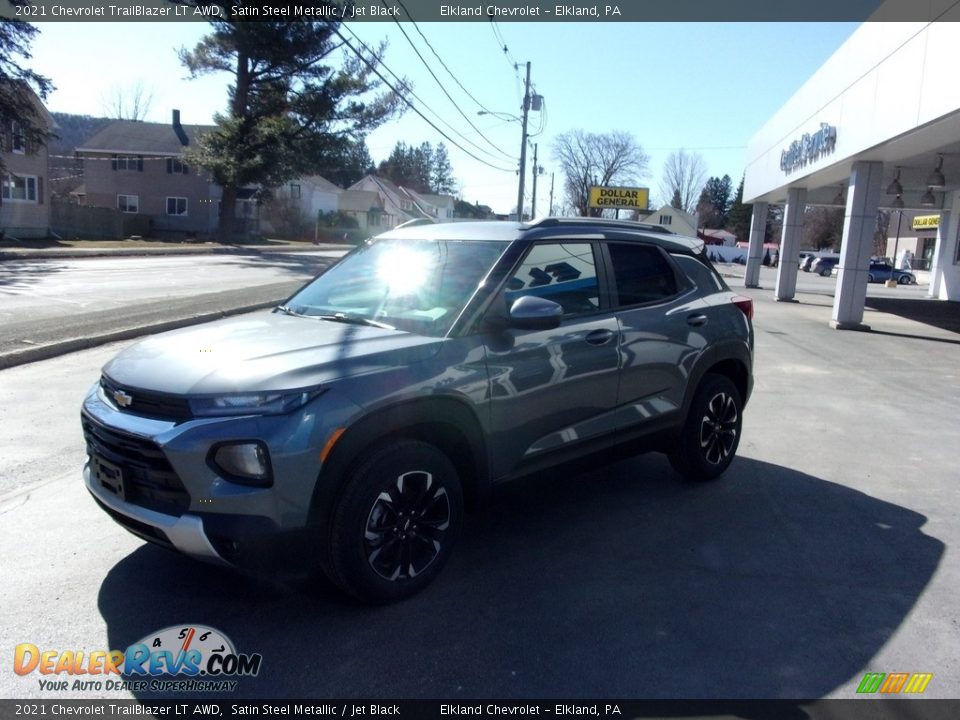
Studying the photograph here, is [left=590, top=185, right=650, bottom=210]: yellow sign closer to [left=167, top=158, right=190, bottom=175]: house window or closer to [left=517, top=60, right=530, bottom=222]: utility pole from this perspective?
[left=517, top=60, right=530, bottom=222]: utility pole

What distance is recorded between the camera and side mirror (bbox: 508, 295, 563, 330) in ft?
12.9

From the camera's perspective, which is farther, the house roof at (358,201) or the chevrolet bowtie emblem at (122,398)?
the house roof at (358,201)

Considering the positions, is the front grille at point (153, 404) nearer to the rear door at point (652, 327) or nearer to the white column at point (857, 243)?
the rear door at point (652, 327)

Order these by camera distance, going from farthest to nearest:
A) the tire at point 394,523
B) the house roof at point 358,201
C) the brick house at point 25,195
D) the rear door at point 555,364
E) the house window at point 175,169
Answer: the house roof at point 358,201, the house window at point 175,169, the brick house at point 25,195, the rear door at point 555,364, the tire at point 394,523

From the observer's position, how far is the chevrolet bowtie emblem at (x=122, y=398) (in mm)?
3498

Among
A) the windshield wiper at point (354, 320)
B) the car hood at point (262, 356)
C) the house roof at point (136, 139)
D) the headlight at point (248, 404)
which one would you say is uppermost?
the house roof at point (136, 139)

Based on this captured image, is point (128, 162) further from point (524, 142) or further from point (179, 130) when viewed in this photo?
point (524, 142)

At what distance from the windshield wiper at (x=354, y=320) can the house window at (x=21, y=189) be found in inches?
1588

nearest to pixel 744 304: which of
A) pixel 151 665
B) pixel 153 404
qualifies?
pixel 153 404

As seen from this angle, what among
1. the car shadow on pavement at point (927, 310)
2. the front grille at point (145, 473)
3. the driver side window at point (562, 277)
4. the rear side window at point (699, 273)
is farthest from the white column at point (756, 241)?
the front grille at point (145, 473)

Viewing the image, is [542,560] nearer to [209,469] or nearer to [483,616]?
[483,616]

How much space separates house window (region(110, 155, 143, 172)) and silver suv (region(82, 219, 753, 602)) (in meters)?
57.1

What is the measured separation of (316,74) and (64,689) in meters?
41.3

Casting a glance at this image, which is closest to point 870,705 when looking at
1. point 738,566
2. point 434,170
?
point 738,566
